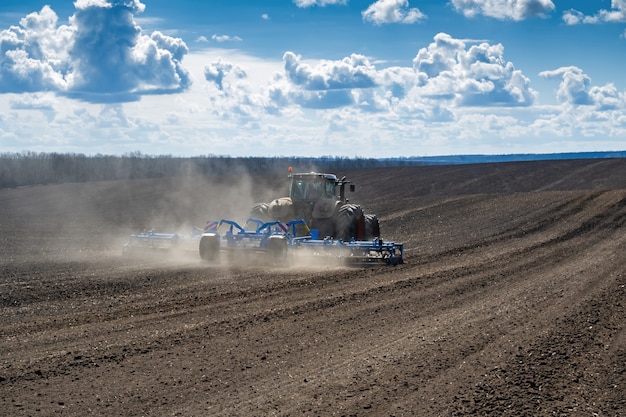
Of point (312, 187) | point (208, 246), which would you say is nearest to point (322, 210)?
point (312, 187)

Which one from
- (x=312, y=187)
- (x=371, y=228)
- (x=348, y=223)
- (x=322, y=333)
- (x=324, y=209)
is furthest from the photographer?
(x=371, y=228)

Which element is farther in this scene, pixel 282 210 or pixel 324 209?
pixel 282 210

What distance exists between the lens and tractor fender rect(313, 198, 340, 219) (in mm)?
20359

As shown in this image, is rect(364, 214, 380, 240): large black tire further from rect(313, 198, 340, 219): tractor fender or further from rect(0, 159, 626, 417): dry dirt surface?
rect(313, 198, 340, 219): tractor fender

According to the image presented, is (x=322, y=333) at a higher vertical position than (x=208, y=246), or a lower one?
lower

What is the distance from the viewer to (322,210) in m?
20.4

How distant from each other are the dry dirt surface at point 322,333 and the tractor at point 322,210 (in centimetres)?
183

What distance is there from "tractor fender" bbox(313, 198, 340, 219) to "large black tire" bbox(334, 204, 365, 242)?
191 millimetres

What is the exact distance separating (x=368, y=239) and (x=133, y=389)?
13.8 meters

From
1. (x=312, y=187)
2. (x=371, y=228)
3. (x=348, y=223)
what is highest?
(x=312, y=187)

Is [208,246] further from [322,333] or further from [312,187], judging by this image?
[322,333]

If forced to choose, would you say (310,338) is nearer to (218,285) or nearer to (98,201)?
(218,285)

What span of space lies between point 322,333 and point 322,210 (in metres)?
9.98

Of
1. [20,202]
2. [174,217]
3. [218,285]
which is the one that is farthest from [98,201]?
[218,285]
